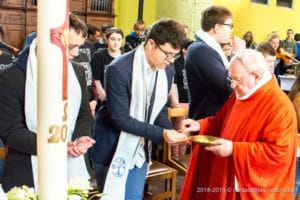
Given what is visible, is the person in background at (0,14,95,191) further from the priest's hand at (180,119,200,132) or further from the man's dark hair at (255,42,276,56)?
the man's dark hair at (255,42,276,56)

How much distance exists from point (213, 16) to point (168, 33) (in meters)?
0.77

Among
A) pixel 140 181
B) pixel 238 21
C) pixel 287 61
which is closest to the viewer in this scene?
pixel 140 181

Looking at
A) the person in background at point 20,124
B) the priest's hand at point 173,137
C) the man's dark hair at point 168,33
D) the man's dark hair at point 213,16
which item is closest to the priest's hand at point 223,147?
the priest's hand at point 173,137

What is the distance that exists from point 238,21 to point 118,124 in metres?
9.82

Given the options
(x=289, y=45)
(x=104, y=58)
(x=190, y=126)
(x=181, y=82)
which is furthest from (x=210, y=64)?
(x=289, y=45)

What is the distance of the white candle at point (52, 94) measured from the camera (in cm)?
90

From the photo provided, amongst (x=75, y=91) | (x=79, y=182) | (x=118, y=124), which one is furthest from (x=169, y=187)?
(x=79, y=182)

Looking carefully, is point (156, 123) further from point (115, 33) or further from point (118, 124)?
point (115, 33)

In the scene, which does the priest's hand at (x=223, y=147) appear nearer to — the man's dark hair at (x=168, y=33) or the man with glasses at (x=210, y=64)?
the man's dark hair at (x=168, y=33)

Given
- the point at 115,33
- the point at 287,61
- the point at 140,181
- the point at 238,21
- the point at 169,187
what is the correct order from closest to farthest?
1. the point at 140,181
2. the point at 169,187
3. the point at 115,33
4. the point at 287,61
5. the point at 238,21

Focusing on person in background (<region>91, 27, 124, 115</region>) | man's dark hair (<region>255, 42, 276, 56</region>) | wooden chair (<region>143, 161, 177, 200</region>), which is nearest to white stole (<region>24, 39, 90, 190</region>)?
wooden chair (<region>143, 161, 177, 200</region>)

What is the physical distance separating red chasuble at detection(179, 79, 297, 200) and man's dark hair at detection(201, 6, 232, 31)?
746 millimetres

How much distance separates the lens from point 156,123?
102 inches

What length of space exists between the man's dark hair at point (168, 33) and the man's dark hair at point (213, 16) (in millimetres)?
703
